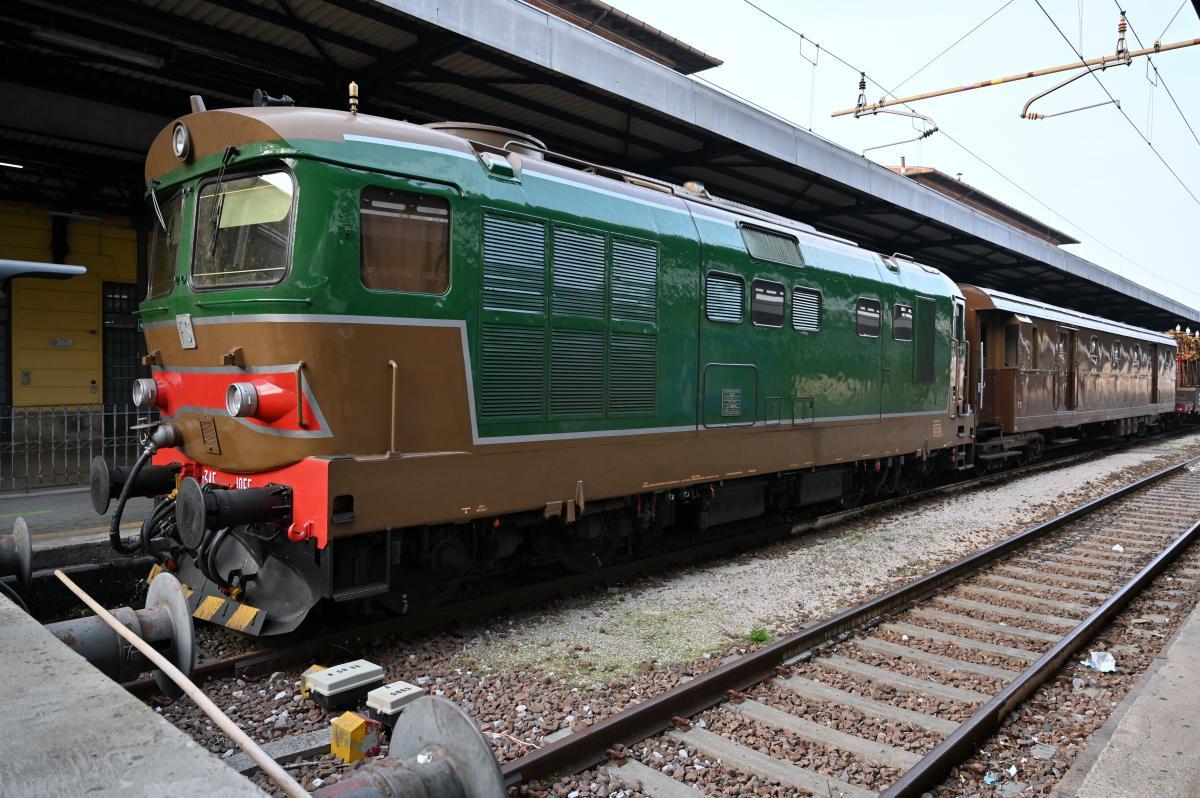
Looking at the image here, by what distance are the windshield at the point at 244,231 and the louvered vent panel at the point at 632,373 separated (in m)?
2.77

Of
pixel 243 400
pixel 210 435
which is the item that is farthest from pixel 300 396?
pixel 210 435

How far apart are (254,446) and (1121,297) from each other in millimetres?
34626

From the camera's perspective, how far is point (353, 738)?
12.9 ft

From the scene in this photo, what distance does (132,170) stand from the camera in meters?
13.6

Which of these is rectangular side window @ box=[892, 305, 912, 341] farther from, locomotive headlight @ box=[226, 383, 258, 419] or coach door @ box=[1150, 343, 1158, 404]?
coach door @ box=[1150, 343, 1158, 404]

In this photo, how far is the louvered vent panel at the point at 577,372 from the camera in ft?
20.4

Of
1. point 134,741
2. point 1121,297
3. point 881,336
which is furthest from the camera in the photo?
point 1121,297

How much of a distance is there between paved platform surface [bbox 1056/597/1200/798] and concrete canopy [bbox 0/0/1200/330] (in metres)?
7.87

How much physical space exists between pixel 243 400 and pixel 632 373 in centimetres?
320

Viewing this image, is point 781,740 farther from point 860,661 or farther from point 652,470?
point 652,470

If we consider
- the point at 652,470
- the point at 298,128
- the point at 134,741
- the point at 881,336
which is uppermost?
the point at 298,128

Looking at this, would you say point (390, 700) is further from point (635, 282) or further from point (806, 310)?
point (806, 310)

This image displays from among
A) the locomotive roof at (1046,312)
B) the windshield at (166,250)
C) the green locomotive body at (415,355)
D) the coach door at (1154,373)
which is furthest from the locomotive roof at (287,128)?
the coach door at (1154,373)

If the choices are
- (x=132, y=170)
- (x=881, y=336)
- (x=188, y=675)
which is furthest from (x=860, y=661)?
(x=132, y=170)
